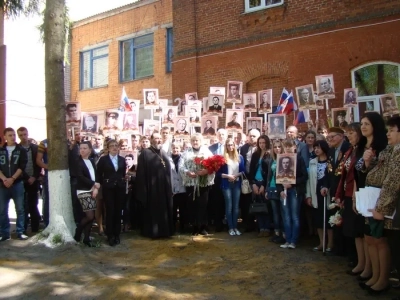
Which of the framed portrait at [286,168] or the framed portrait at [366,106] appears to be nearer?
Answer: the framed portrait at [286,168]

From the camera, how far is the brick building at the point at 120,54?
18.1m

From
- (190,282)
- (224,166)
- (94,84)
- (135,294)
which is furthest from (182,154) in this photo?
(94,84)

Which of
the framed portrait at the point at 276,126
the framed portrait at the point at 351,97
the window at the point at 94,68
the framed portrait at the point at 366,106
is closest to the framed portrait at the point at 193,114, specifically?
the framed portrait at the point at 276,126

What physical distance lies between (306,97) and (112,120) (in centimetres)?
423

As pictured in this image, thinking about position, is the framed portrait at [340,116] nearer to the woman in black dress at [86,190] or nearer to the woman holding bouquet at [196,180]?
the woman holding bouquet at [196,180]

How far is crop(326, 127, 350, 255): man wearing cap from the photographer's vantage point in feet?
21.0

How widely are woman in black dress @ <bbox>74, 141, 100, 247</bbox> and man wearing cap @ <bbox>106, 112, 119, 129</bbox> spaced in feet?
7.39

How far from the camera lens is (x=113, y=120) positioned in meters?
9.77

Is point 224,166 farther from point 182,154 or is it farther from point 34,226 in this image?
point 34,226

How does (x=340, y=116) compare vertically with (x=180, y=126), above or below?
above

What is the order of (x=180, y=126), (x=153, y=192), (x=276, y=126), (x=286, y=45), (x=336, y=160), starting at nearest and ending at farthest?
1. (x=336, y=160)
2. (x=153, y=192)
3. (x=276, y=126)
4. (x=180, y=126)
5. (x=286, y=45)

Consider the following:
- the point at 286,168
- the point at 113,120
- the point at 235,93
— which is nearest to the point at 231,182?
the point at 286,168

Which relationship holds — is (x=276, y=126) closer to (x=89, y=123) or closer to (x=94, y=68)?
(x=89, y=123)

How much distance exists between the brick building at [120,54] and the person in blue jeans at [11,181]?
401 inches
